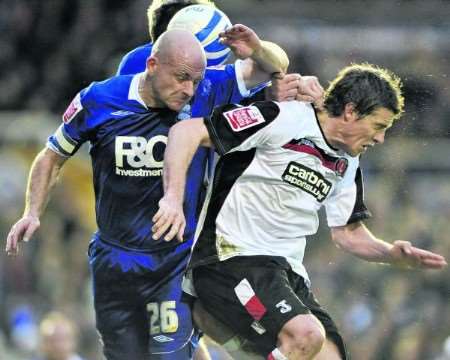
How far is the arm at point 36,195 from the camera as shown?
261 inches

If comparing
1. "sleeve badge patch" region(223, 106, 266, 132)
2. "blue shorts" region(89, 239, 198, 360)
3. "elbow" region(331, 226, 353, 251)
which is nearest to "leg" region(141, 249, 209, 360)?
"blue shorts" region(89, 239, 198, 360)

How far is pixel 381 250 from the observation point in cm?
663

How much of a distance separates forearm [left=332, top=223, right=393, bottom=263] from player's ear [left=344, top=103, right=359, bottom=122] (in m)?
0.86

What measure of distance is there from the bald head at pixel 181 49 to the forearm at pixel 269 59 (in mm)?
294

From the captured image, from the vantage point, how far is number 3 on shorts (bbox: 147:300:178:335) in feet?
22.2

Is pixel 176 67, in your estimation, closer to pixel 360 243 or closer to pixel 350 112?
pixel 350 112

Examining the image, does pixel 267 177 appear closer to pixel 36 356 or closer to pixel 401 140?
pixel 36 356

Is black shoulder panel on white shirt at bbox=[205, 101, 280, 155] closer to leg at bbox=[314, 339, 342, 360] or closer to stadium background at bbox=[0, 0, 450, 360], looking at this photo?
leg at bbox=[314, 339, 342, 360]

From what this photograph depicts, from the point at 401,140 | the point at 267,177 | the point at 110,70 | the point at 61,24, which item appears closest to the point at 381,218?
the point at 401,140

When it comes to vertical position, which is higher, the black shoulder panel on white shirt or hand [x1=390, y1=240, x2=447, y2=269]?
the black shoulder panel on white shirt

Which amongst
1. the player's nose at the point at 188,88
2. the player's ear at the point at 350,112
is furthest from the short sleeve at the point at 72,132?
the player's ear at the point at 350,112

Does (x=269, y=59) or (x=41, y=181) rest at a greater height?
(x=269, y=59)

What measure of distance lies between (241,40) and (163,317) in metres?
1.65

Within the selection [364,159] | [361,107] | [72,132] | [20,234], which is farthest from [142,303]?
[364,159]
